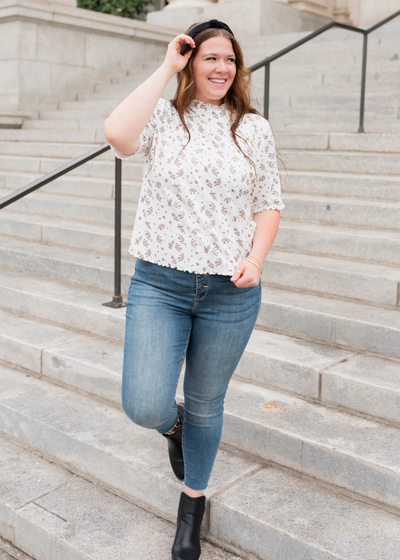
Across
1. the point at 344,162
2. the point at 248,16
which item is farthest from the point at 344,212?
the point at 248,16

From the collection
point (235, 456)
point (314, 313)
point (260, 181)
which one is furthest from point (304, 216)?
point (260, 181)

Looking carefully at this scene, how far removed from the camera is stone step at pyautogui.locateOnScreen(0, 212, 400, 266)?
4.27 meters

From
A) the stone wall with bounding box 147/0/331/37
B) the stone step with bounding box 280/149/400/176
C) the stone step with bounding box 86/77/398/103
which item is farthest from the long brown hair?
the stone wall with bounding box 147/0/331/37

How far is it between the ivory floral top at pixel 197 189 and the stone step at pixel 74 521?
3.95 ft

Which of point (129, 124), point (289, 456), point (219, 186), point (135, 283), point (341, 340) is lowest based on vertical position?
point (289, 456)

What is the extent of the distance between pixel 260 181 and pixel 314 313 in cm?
158

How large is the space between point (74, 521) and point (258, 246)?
1510 millimetres

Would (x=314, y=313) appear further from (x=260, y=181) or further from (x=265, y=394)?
(x=260, y=181)

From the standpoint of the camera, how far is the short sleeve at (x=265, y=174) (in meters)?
2.33

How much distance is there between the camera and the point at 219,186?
2209mm

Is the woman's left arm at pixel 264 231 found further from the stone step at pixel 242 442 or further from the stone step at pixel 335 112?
the stone step at pixel 335 112

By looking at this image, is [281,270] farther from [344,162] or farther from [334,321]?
[344,162]

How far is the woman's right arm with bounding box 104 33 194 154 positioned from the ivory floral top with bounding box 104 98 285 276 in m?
0.09

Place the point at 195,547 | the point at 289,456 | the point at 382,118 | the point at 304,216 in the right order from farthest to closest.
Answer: the point at 382,118, the point at 304,216, the point at 289,456, the point at 195,547
